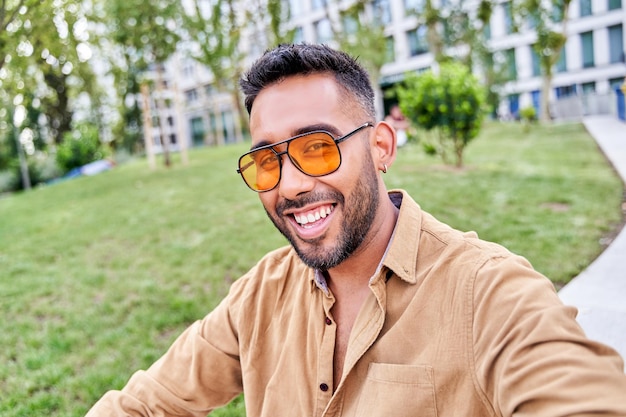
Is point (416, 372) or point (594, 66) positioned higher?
point (594, 66)

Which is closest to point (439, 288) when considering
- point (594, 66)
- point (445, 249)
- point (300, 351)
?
point (445, 249)

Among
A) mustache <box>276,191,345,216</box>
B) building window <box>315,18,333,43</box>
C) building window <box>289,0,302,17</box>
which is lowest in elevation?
mustache <box>276,191,345,216</box>

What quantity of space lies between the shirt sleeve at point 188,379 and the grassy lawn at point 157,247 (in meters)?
1.25

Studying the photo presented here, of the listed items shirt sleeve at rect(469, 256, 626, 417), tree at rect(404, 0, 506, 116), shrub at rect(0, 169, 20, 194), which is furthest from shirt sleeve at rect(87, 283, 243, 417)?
shrub at rect(0, 169, 20, 194)

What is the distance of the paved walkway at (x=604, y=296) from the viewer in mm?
3025

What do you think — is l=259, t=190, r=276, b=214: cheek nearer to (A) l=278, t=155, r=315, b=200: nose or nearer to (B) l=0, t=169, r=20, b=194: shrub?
(A) l=278, t=155, r=315, b=200: nose

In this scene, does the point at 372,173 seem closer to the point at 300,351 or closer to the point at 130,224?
the point at 300,351

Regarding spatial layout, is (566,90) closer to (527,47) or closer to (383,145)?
(527,47)

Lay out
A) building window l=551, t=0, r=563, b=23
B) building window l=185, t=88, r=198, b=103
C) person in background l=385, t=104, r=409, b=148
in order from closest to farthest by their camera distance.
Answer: person in background l=385, t=104, r=409, b=148 < building window l=551, t=0, r=563, b=23 < building window l=185, t=88, r=198, b=103

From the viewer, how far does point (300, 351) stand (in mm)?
1728

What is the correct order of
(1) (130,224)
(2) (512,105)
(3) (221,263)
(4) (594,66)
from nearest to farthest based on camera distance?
(3) (221,263)
(1) (130,224)
(4) (594,66)
(2) (512,105)

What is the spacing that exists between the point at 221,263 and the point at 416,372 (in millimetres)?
4621

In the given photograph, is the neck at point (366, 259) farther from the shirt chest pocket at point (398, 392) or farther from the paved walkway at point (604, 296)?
the paved walkway at point (604, 296)

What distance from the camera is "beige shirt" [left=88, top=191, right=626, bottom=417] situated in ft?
3.69
